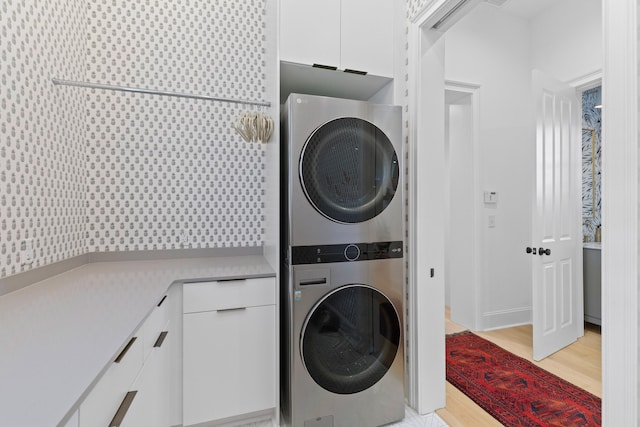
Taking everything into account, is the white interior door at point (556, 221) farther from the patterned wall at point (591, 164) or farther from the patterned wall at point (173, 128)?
the patterned wall at point (173, 128)

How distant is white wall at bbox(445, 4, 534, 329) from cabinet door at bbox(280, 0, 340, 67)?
1.71 m

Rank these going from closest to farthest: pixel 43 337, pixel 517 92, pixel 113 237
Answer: pixel 43 337, pixel 113 237, pixel 517 92

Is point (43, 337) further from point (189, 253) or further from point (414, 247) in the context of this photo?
point (414, 247)

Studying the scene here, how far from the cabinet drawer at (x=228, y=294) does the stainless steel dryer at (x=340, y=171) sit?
31 centimetres

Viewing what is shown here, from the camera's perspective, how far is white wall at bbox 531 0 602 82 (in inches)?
107

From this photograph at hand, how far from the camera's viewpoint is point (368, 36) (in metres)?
1.86

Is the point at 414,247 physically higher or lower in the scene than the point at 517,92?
lower

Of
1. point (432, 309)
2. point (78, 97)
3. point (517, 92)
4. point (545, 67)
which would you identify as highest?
point (545, 67)

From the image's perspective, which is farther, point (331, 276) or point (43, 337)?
point (331, 276)

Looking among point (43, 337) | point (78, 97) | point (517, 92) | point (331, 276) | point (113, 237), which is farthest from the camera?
point (517, 92)

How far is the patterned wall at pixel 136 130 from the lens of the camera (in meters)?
1.54

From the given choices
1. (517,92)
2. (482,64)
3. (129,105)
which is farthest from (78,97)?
(517,92)

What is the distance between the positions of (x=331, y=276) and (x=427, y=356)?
818mm

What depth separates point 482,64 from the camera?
313 centimetres
